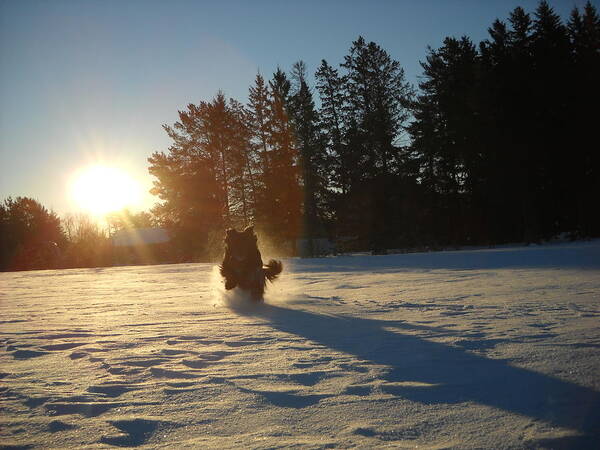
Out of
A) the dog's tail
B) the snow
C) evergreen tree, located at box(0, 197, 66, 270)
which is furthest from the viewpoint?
the snow

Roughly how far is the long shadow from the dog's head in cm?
354

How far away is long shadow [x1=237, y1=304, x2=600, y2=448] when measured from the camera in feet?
7.70

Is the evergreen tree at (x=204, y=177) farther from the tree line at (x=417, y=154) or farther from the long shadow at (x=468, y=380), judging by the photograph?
the long shadow at (x=468, y=380)

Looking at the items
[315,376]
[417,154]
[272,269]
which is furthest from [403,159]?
[315,376]

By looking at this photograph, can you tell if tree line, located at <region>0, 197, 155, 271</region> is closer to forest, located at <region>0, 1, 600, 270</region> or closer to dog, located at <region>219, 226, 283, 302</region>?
forest, located at <region>0, 1, 600, 270</region>

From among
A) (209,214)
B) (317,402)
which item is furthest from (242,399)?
(209,214)

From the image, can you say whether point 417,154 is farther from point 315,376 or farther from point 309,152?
point 315,376

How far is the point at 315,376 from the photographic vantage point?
10.6ft

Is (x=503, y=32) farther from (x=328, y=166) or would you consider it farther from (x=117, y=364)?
(x=117, y=364)

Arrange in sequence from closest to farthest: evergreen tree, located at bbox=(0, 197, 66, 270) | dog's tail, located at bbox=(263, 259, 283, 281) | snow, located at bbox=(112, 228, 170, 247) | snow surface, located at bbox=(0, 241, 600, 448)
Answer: snow surface, located at bbox=(0, 241, 600, 448) < dog's tail, located at bbox=(263, 259, 283, 281) < evergreen tree, located at bbox=(0, 197, 66, 270) < snow, located at bbox=(112, 228, 170, 247)

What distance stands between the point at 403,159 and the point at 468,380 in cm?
2994

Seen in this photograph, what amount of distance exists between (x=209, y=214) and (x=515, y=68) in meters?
22.3

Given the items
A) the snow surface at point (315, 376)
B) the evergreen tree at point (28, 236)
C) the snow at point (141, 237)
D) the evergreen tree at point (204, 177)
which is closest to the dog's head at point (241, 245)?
the snow surface at point (315, 376)

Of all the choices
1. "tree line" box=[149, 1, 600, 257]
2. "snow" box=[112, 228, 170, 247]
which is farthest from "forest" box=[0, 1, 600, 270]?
"snow" box=[112, 228, 170, 247]
